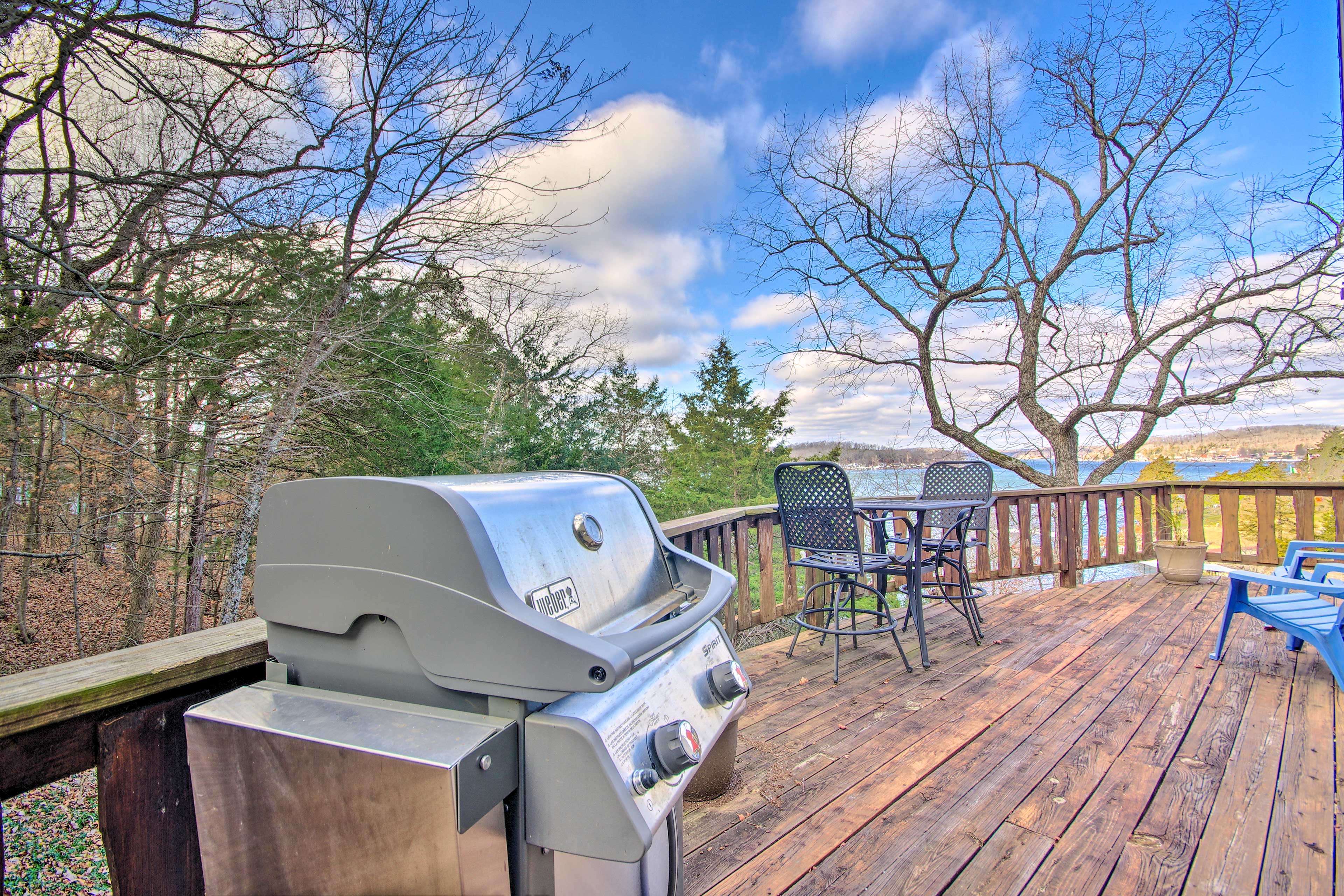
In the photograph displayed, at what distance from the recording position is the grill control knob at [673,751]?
77 cm

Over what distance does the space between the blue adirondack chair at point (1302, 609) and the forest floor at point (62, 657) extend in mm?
5145

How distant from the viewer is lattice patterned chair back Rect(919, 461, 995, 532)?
3.96m

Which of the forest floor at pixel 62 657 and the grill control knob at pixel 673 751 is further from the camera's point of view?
the forest floor at pixel 62 657

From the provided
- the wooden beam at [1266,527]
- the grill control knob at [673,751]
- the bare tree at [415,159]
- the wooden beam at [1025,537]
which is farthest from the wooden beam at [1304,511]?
the bare tree at [415,159]

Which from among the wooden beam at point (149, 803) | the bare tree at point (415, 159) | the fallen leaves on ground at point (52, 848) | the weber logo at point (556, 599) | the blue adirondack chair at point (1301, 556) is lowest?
the fallen leaves on ground at point (52, 848)

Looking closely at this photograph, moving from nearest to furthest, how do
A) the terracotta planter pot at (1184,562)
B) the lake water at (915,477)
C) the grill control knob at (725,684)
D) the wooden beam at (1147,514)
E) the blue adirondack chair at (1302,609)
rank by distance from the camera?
the grill control knob at (725,684)
the blue adirondack chair at (1302,609)
the terracotta planter pot at (1184,562)
the wooden beam at (1147,514)
the lake water at (915,477)

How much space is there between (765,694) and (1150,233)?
9849mm

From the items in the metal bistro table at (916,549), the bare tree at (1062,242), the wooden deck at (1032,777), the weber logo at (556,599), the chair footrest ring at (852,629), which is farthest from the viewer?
the bare tree at (1062,242)

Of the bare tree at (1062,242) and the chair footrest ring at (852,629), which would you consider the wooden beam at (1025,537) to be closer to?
the chair footrest ring at (852,629)

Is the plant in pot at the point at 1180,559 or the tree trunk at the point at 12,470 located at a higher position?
the tree trunk at the point at 12,470

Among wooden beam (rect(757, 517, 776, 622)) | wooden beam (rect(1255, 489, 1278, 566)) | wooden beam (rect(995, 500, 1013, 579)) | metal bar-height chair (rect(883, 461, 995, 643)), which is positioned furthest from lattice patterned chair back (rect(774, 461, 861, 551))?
wooden beam (rect(1255, 489, 1278, 566))

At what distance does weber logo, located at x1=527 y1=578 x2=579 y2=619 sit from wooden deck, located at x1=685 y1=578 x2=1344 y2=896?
3.51ft

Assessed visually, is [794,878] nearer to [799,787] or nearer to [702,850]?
[702,850]

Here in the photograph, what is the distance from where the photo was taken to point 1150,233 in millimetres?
8703
